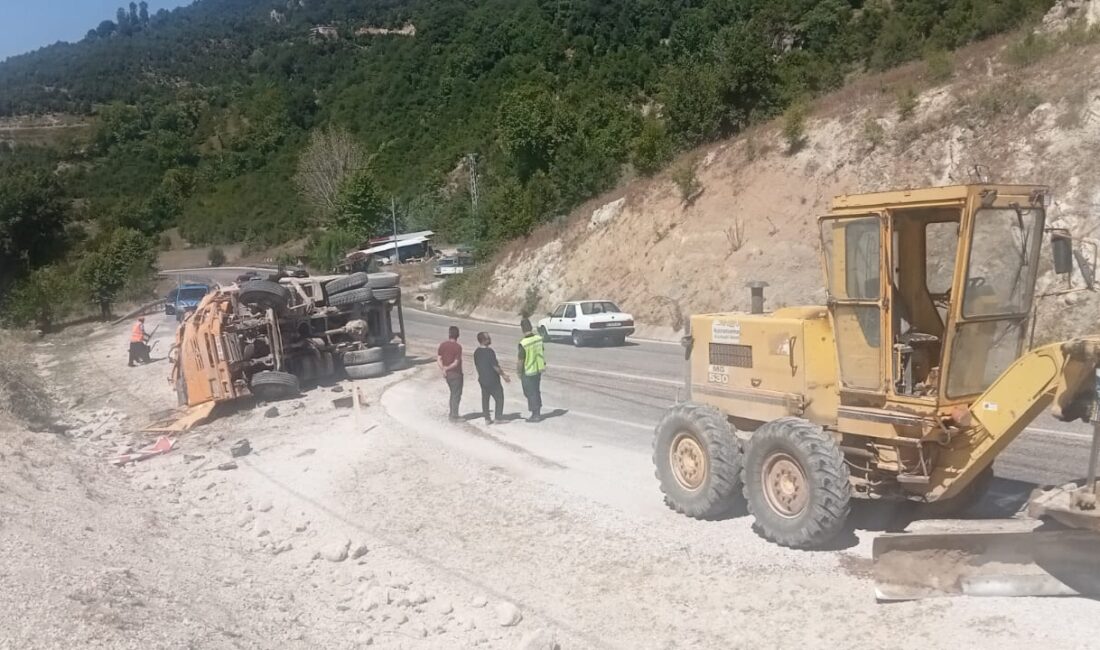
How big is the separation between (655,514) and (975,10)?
1628 inches

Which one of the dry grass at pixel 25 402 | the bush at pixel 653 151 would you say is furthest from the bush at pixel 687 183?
the dry grass at pixel 25 402

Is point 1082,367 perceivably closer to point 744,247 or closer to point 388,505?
point 388,505

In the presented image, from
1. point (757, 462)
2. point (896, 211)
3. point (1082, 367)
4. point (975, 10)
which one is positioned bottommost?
point (757, 462)

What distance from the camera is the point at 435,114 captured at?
111m

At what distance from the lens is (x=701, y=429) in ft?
29.7

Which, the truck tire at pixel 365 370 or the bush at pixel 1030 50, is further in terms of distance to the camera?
the bush at pixel 1030 50

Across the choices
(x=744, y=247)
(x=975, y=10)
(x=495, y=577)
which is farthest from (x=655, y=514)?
(x=975, y=10)

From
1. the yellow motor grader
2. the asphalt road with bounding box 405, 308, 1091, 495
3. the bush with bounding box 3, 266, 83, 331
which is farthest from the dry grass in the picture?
the bush with bounding box 3, 266, 83, 331

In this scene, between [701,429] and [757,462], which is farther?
[701,429]

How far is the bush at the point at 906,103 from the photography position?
32.1m

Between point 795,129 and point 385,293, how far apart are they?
19.1 m

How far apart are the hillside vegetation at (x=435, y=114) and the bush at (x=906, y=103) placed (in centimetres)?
186

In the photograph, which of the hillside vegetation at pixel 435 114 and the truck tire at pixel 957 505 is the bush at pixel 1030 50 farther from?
the truck tire at pixel 957 505

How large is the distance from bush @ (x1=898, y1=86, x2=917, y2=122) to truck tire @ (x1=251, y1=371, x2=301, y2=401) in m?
22.4
